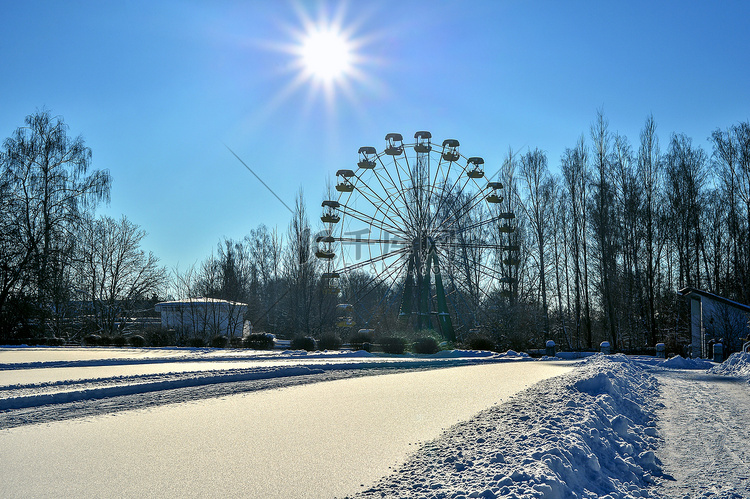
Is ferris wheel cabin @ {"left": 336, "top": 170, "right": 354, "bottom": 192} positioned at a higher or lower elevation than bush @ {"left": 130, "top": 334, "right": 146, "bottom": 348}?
higher

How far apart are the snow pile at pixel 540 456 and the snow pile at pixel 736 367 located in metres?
8.41

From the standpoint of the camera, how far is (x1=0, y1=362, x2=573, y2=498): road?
4051 mm

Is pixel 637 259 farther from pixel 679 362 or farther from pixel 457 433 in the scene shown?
pixel 457 433

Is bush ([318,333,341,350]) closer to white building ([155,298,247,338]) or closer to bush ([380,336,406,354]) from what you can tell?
bush ([380,336,406,354])

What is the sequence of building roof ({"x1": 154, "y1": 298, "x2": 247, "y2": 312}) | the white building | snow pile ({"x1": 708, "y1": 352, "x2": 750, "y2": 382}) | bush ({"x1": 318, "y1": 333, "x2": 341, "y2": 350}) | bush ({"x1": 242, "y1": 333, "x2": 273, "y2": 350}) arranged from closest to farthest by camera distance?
snow pile ({"x1": 708, "y1": 352, "x2": 750, "y2": 382}), bush ({"x1": 318, "y1": 333, "x2": 341, "y2": 350}), bush ({"x1": 242, "y1": 333, "x2": 273, "y2": 350}), the white building, building roof ({"x1": 154, "y1": 298, "x2": 247, "y2": 312})

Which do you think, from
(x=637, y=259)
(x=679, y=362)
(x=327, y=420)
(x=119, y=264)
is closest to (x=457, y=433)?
(x=327, y=420)

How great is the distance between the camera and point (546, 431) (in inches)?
217

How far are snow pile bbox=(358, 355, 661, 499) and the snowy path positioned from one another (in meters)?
0.21

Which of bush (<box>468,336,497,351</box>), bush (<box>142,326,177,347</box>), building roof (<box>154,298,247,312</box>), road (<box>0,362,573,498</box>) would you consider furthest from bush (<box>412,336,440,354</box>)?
building roof (<box>154,298,247,312</box>)

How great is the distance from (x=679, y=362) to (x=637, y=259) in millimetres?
19701

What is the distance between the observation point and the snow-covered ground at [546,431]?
13.5 ft

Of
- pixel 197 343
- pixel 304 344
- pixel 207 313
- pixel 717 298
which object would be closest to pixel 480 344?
pixel 304 344

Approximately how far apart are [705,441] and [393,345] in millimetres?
18438

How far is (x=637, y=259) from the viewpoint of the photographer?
36875 mm
